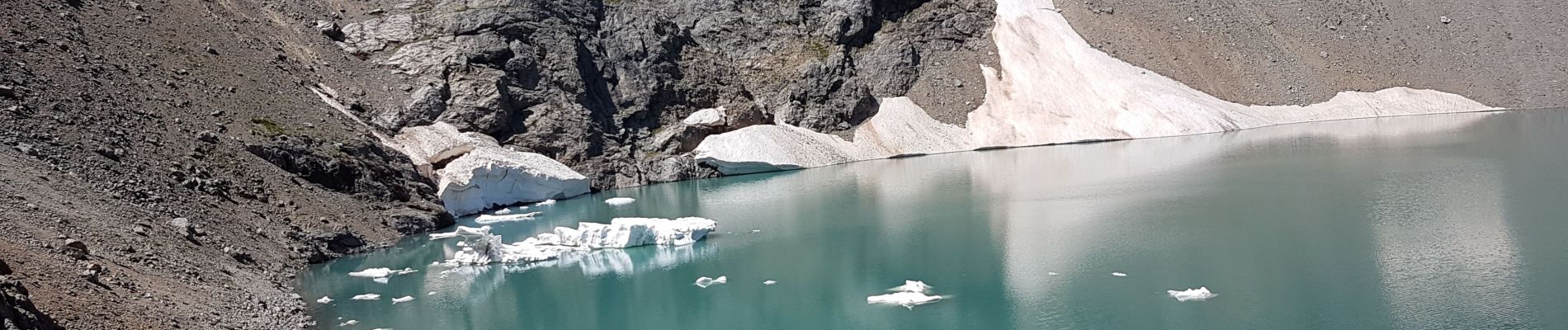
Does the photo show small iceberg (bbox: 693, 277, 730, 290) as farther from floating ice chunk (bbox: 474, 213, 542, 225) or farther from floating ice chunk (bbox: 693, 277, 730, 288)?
floating ice chunk (bbox: 474, 213, 542, 225)

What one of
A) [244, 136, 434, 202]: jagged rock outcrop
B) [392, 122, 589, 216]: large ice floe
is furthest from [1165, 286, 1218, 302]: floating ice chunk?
[392, 122, 589, 216]: large ice floe

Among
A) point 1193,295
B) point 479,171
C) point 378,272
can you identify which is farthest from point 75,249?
point 479,171

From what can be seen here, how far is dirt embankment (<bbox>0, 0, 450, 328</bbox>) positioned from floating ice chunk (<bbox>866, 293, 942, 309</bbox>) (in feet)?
44.2

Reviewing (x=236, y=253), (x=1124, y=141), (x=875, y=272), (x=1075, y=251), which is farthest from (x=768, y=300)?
(x=1124, y=141)

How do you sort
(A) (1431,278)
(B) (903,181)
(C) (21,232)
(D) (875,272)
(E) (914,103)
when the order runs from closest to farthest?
(C) (21,232) → (A) (1431,278) → (D) (875,272) → (B) (903,181) → (E) (914,103)

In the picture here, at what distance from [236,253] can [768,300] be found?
14.6m

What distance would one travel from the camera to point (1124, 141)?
213 feet

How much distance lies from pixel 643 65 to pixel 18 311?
167ft

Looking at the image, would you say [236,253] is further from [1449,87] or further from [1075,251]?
[1449,87]

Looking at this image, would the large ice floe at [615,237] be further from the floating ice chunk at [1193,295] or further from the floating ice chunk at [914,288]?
the floating ice chunk at [1193,295]

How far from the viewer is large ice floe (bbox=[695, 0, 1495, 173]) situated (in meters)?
64.2

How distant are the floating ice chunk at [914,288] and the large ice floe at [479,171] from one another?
1010 inches

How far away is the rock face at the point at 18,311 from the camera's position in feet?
56.8

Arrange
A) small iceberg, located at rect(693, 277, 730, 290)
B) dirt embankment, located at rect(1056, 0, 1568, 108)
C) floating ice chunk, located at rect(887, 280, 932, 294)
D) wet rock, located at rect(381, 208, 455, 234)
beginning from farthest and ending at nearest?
dirt embankment, located at rect(1056, 0, 1568, 108) < wet rock, located at rect(381, 208, 455, 234) < small iceberg, located at rect(693, 277, 730, 290) < floating ice chunk, located at rect(887, 280, 932, 294)
